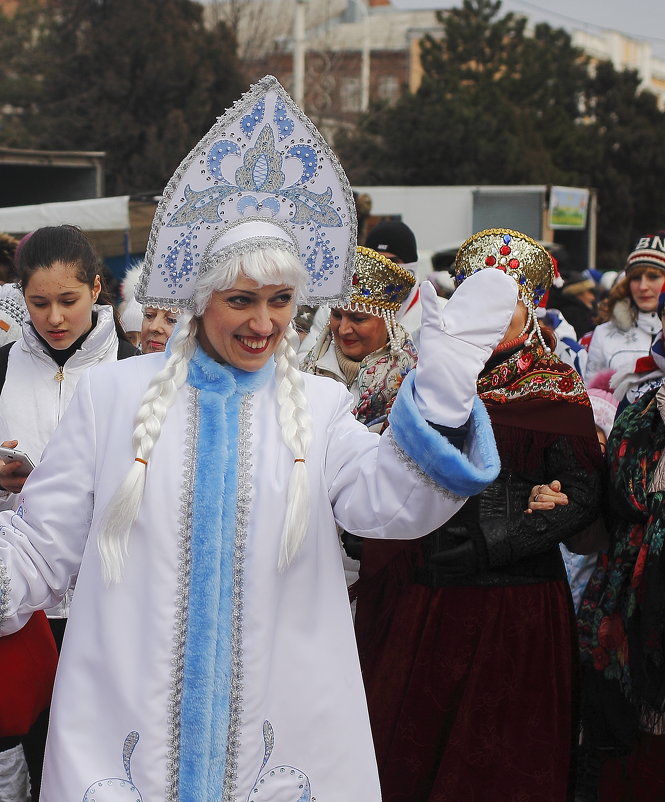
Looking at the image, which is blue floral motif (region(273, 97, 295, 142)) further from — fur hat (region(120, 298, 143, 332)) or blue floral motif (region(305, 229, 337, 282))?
fur hat (region(120, 298, 143, 332))

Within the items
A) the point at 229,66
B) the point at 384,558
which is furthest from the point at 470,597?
the point at 229,66

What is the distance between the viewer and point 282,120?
8.54 feet

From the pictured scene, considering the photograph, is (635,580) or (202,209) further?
(635,580)

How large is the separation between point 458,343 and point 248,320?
0.50m

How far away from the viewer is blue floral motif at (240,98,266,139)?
2.59 metres

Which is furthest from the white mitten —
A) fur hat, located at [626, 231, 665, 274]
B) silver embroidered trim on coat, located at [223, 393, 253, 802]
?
fur hat, located at [626, 231, 665, 274]

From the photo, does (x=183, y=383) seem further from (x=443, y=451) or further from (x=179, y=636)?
(x=443, y=451)

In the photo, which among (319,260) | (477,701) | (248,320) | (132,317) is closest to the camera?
(248,320)

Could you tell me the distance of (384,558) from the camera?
3.58 meters

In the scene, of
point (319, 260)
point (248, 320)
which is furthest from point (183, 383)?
point (319, 260)

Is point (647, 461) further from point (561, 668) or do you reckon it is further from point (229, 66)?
point (229, 66)

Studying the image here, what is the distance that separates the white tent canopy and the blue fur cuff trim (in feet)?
22.5

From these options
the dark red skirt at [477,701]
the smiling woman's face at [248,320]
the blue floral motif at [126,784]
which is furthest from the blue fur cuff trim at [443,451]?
the dark red skirt at [477,701]

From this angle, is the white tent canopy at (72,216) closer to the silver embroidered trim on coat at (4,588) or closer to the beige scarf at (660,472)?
the beige scarf at (660,472)
